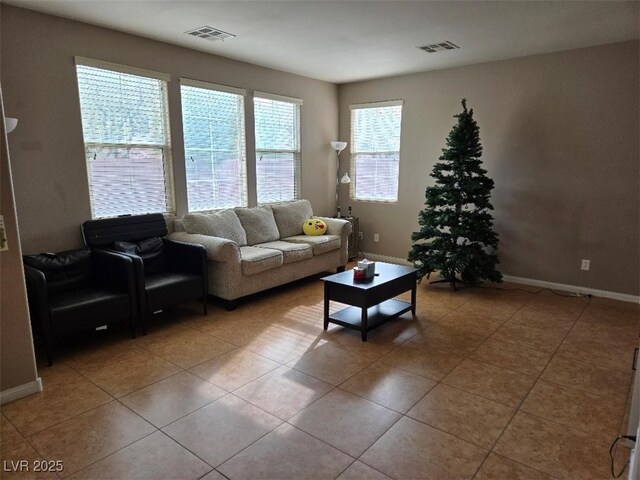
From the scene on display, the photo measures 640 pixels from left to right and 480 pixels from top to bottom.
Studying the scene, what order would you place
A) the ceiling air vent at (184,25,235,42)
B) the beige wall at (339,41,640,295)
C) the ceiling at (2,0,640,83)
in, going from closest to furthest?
the ceiling at (2,0,640,83) < the ceiling air vent at (184,25,235,42) < the beige wall at (339,41,640,295)

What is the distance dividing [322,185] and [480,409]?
167 inches

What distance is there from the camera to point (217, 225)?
4391 millimetres

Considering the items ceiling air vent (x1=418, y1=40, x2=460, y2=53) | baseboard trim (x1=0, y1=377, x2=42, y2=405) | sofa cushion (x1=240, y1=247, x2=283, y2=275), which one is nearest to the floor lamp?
ceiling air vent (x1=418, y1=40, x2=460, y2=53)

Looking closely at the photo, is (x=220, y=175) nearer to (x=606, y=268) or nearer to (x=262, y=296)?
(x=262, y=296)

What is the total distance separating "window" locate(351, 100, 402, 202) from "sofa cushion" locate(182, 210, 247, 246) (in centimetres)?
222

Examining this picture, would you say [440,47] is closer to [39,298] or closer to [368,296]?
[368,296]

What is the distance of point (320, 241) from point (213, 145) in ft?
5.36

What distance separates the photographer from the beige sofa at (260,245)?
393 cm

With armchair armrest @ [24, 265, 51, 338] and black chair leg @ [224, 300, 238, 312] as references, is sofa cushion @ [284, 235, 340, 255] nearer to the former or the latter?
black chair leg @ [224, 300, 238, 312]

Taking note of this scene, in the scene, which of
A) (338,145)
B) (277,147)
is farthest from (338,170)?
(277,147)

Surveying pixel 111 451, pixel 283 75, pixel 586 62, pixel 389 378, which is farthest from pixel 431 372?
pixel 283 75

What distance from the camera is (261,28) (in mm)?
3596

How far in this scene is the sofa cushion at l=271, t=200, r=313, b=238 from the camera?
5164 millimetres

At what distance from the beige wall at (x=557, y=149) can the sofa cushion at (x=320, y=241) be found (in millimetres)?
1635
